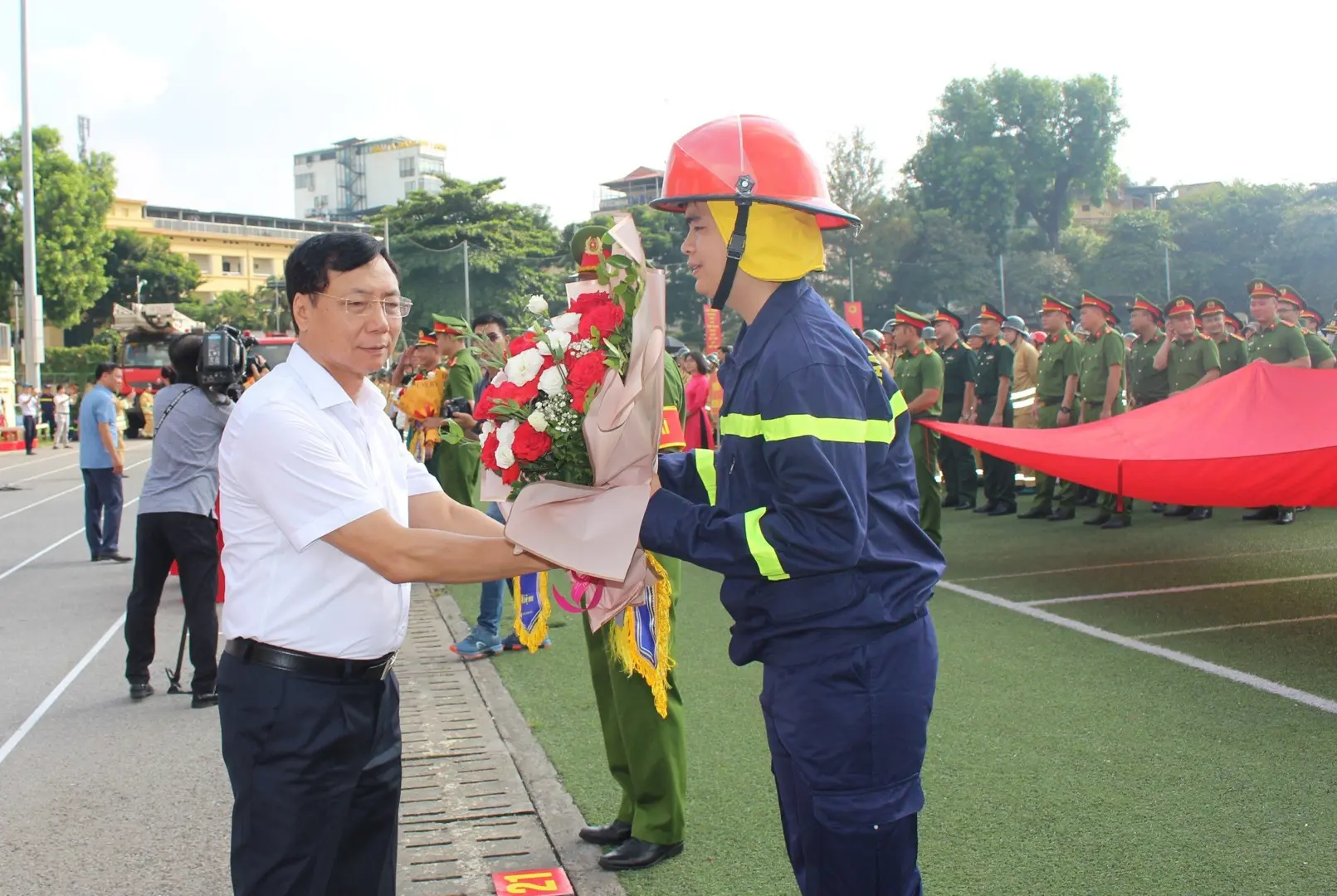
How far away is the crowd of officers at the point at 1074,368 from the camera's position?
11.2m

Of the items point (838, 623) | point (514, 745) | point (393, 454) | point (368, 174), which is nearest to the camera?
point (838, 623)

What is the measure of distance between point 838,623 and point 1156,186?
107 meters

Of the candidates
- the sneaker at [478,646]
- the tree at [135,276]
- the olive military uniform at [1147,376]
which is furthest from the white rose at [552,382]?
the tree at [135,276]

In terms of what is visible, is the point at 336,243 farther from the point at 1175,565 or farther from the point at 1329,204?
the point at 1329,204

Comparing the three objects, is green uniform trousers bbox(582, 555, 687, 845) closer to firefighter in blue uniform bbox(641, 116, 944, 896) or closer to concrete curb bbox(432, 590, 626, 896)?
concrete curb bbox(432, 590, 626, 896)

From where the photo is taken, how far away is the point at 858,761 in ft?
7.90

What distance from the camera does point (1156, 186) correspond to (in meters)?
98.6

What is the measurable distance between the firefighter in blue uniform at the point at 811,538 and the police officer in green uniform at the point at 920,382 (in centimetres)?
830

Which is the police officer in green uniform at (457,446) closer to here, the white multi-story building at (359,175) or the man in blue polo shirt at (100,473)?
the man in blue polo shirt at (100,473)

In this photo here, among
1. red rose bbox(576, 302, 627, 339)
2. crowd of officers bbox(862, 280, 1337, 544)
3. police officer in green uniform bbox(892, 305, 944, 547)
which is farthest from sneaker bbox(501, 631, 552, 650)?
red rose bbox(576, 302, 627, 339)

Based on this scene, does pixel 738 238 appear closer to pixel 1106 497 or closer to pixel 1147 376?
pixel 1106 497

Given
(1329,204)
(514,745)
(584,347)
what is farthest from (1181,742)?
(1329,204)

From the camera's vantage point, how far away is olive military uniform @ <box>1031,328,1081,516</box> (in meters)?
12.5

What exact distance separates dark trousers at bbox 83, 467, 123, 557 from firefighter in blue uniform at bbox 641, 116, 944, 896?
11.0 m
